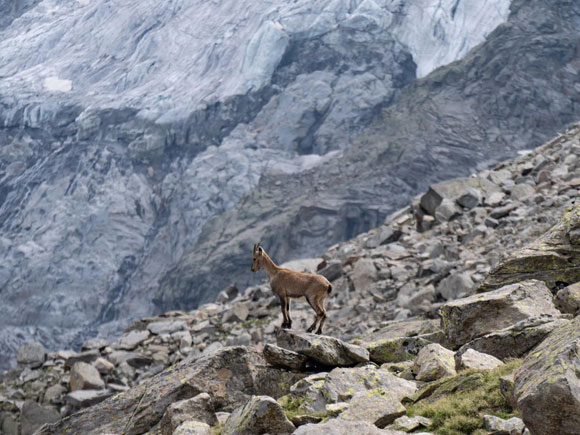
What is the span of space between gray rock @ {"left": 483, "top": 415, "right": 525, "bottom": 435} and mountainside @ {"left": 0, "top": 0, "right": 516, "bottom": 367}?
142401mm

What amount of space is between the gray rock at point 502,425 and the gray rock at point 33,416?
20336 mm

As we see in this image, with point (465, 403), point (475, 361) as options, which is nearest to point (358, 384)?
point (475, 361)

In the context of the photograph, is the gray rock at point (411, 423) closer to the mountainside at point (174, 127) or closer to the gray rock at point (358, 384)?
the gray rock at point (358, 384)

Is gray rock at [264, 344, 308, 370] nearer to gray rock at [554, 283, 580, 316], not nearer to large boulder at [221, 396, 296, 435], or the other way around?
large boulder at [221, 396, 296, 435]

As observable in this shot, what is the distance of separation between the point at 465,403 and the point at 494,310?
128 inches

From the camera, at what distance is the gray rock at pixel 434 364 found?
9.12 metres

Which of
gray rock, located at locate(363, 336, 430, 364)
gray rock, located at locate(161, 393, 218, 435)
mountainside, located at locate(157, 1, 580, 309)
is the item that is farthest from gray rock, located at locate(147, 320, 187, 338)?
mountainside, located at locate(157, 1, 580, 309)

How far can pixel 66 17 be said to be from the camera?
7554 inches

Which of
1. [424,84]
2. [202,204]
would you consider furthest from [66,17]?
[424,84]

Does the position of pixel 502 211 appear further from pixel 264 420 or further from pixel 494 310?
pixel 264 420

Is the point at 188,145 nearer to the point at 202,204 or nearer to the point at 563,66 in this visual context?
the point at 202,204

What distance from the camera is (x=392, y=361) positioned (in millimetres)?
11586

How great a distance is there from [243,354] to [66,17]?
201561mm

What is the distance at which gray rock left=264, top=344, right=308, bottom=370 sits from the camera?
35.4 feet
